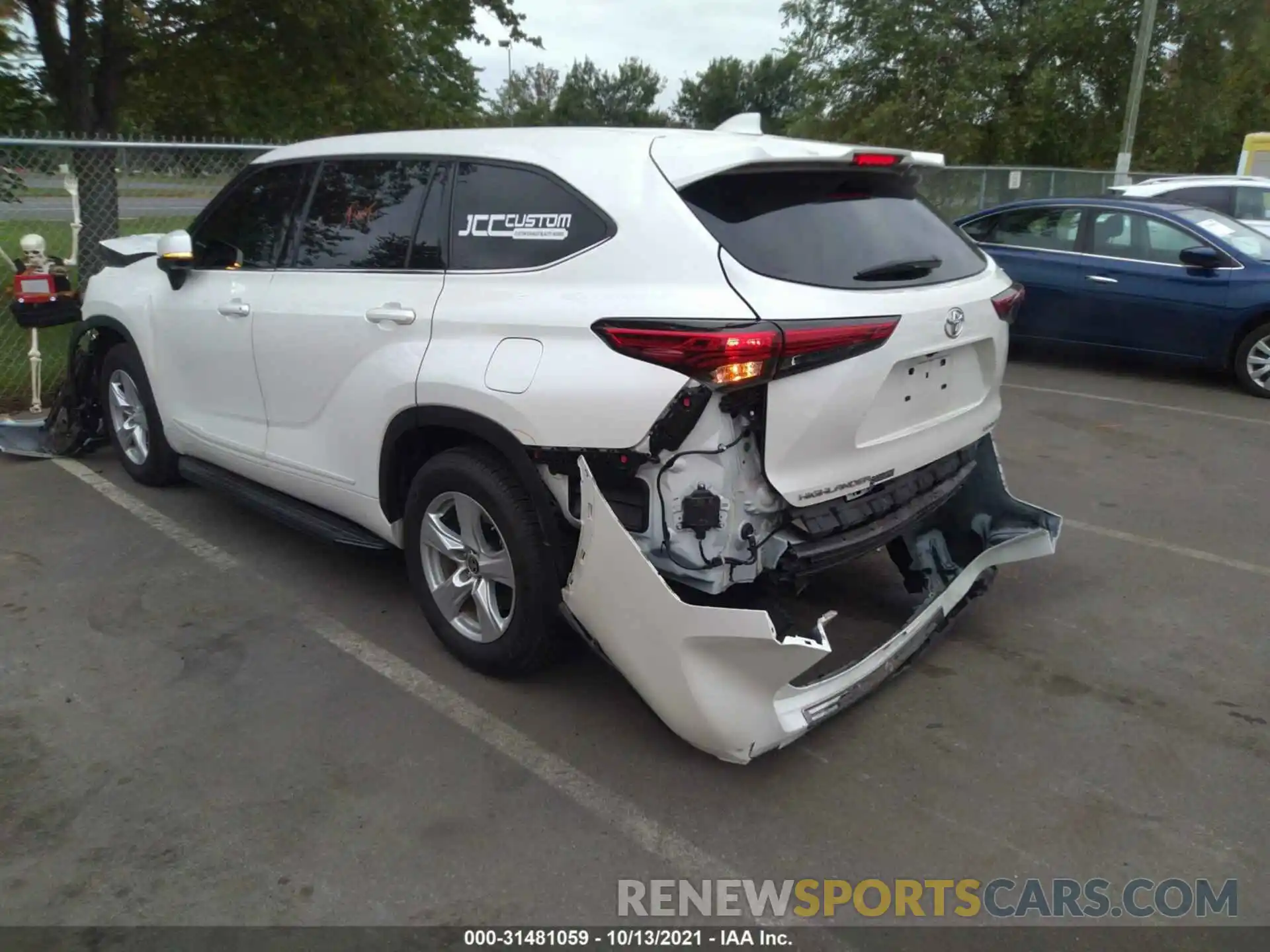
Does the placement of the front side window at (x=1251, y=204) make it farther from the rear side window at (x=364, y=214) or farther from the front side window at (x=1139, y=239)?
the rear side window at (x=364, y=214)

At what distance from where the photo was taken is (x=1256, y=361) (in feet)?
27.7

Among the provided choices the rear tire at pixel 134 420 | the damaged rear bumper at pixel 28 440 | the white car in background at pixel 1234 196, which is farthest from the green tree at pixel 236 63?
the white car in background at pixel 1234 196

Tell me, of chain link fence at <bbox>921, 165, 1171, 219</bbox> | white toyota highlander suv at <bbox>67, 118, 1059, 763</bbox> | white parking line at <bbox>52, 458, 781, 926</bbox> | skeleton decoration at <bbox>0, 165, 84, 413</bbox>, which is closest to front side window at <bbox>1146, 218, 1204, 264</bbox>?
chain link fence at <bbox>921, 165, 1171, 219</bbox>

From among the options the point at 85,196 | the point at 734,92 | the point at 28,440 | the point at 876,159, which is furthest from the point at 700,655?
the point at 734,92

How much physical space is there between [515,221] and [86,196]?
5.62 meters

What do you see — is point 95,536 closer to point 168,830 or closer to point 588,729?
point 168,830

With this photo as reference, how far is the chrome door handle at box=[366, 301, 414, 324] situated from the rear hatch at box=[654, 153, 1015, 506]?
114cm

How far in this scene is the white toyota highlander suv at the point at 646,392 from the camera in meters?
3.03

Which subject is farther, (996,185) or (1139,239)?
(996,185)

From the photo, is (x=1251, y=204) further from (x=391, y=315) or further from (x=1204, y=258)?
(x=391, y=315)

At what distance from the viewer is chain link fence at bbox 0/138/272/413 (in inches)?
287

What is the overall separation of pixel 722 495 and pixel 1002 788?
4.13ft

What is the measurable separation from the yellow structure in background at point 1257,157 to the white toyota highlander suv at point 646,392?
52.7 ft

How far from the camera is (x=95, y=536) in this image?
516 cm
